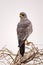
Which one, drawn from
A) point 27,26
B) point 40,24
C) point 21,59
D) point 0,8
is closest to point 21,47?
point 21,59

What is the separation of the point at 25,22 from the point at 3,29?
475 mm

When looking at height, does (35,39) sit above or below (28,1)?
below

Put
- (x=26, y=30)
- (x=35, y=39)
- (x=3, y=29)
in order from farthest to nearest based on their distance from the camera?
(x=3, y=29) → (x=35, y=39) → (x=26, y=30)

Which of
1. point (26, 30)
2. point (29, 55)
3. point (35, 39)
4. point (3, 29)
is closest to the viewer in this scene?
point (29, 55)

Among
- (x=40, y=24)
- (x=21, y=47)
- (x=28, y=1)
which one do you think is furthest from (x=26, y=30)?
(x=28, y=1)

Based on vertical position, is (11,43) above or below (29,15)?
below

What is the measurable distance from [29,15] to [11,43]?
322mm

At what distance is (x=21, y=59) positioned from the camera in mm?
1149

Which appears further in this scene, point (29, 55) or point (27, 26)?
point (27, 26)

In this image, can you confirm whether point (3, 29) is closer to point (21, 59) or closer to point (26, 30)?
point (26, 30)

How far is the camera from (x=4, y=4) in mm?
1905

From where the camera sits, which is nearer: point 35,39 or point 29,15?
point 35,39

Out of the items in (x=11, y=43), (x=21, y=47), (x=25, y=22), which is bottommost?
(x=11, y=43)

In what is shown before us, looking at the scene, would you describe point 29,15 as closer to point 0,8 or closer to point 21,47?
point 0,8
